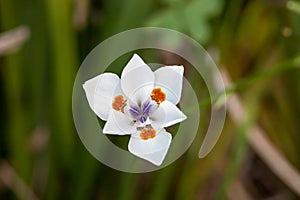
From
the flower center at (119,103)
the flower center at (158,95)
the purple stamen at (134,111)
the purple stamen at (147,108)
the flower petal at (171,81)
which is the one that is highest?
the flower petal at (171,81)

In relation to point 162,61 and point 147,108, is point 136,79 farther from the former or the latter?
point 162,61

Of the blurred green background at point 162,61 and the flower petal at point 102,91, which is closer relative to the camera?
the flower petal at point 102,91

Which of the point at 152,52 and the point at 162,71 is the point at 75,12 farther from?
the point at 162,71

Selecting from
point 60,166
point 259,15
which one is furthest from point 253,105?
point 60,166

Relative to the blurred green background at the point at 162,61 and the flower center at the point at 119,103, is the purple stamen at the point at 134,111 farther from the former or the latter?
the blurred green background at the point at 162,61

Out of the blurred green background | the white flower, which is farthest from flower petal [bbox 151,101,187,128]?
the blurred green background

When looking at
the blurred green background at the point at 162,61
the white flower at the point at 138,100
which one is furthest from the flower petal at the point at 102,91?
the blurred green background at the point at 162,61

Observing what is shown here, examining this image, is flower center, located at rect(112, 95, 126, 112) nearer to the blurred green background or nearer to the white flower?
the white flower

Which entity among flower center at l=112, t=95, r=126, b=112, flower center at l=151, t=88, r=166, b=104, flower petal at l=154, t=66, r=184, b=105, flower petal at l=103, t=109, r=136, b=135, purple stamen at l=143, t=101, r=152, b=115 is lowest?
flower petal at l=103, t=109, r=136, b=135
